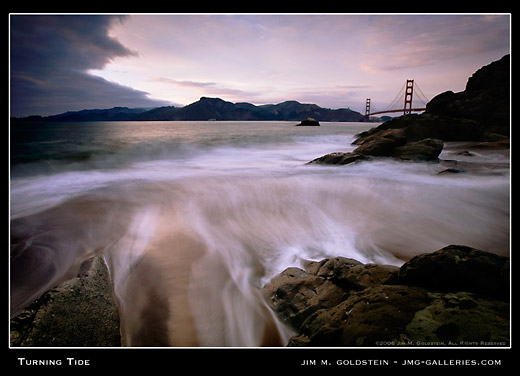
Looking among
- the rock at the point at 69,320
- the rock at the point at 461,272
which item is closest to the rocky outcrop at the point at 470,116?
the rock at the point at 461,272

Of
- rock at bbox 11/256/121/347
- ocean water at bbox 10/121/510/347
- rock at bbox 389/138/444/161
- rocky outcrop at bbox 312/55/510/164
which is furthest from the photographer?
rocky outcrop at bbox 312/55/510/164

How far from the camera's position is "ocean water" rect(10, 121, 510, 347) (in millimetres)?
2322

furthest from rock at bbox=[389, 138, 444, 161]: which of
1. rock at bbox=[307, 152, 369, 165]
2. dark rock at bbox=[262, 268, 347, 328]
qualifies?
dark rock at bbox=[262, 268, 347, 328]

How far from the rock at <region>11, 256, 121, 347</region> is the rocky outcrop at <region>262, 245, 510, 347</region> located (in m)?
1.58

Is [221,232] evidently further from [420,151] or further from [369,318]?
[420,151]

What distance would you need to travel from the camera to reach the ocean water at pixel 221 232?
2.32 meters

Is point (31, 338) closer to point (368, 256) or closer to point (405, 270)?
point (405, 270)

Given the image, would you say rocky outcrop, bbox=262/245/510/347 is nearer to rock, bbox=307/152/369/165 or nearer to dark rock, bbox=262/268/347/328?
dark rock, bbox=262/268/347/328

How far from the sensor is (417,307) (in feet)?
5.39
